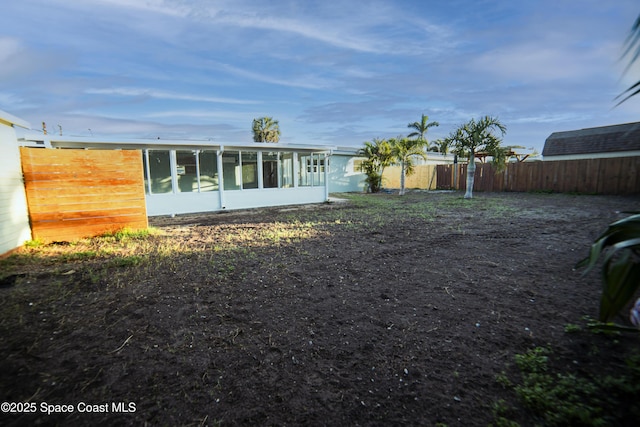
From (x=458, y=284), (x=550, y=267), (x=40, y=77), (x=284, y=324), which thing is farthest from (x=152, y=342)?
(x=40, y=77)

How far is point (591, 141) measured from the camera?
2228cm

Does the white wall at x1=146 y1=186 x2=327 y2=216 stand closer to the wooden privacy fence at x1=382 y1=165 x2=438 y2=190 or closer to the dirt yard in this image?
A: the dirt yard

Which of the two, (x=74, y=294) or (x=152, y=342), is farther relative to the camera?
(x=74, y=294)

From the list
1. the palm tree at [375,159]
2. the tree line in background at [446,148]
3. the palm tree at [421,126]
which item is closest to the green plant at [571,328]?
the tree line in background at [446,148]

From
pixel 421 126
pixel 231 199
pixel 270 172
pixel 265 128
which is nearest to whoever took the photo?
pixel 231 199

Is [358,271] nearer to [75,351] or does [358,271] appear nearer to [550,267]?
[550,267]

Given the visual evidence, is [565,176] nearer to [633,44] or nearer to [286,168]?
[286,168]

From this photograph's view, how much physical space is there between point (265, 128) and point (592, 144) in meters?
32.8

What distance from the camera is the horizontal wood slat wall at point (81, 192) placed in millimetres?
5797

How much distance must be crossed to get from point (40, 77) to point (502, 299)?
64.0 ft

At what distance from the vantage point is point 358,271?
4.05 meters

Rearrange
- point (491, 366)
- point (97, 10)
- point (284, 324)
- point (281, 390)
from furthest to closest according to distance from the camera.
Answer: point (97, 10) < point (284, 324) < point (491, 366) < point (281, 390)

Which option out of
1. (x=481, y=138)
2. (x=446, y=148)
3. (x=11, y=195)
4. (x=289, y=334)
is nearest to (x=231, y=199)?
(x=11, y=195)

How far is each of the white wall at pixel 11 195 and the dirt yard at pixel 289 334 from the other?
0.47 meters
